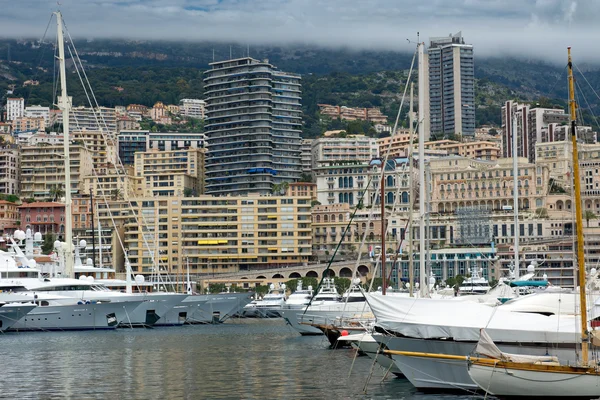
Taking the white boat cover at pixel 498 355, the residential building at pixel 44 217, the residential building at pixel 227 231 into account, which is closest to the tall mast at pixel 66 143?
the white boat cover at pixel 498 355

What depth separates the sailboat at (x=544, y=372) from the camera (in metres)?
34.4

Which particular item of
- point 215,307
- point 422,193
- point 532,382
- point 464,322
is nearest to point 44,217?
point 215,307

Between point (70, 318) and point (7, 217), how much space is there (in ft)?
385

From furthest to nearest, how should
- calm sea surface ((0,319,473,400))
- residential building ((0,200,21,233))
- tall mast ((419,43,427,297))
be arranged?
residential building ((0,200,21,233)) → tall mast ((419,43,427,297)) → calm sea surface ((0,319,473,400))

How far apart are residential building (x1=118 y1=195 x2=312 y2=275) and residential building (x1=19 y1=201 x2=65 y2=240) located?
42.8 feet

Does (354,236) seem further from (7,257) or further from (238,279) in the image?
(7,257)

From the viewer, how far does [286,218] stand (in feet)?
609

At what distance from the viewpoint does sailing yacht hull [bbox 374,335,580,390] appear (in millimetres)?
37781

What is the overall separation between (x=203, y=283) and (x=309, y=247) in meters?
24.4

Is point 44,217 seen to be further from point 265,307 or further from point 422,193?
point 422,193

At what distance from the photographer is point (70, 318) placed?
8531 centimetres

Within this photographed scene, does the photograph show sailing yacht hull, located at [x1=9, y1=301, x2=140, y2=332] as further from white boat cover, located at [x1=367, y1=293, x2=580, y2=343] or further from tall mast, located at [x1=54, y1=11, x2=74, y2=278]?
white boat cover, located at [x1=367, y1=293, x2=580, y2=343]

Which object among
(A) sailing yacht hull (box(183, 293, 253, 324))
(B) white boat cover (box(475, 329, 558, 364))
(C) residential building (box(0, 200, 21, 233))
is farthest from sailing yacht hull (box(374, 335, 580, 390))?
(C) residential building (box(0, 200, 21, 233))

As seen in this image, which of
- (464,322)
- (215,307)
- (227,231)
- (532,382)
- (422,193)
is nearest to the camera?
(532,382)
